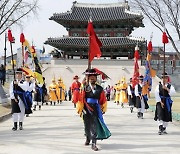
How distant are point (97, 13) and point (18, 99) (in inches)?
1415

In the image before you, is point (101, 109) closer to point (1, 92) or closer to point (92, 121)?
point (92, 121)

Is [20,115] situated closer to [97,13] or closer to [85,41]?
[85,41]

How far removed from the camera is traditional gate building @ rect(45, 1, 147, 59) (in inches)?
1743

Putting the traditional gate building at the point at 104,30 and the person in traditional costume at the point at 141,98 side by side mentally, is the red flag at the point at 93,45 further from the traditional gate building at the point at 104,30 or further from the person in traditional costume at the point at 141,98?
the traditional gate building at the point at 104,30

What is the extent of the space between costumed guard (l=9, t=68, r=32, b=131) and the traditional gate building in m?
32.2

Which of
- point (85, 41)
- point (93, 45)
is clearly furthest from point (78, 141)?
point (85, 41)

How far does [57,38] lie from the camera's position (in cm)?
4559

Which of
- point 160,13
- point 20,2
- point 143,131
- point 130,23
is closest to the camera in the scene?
point 143,131

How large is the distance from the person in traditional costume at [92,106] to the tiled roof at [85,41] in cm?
3515

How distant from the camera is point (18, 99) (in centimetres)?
1167

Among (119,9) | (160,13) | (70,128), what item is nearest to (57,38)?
(119,9)

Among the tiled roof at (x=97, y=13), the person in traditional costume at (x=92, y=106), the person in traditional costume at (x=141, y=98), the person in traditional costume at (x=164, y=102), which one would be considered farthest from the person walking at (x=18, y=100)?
the tiled roof at (x=97, y=13)

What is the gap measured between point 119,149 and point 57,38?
38.2 meters

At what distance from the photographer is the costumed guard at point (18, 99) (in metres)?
11.5
